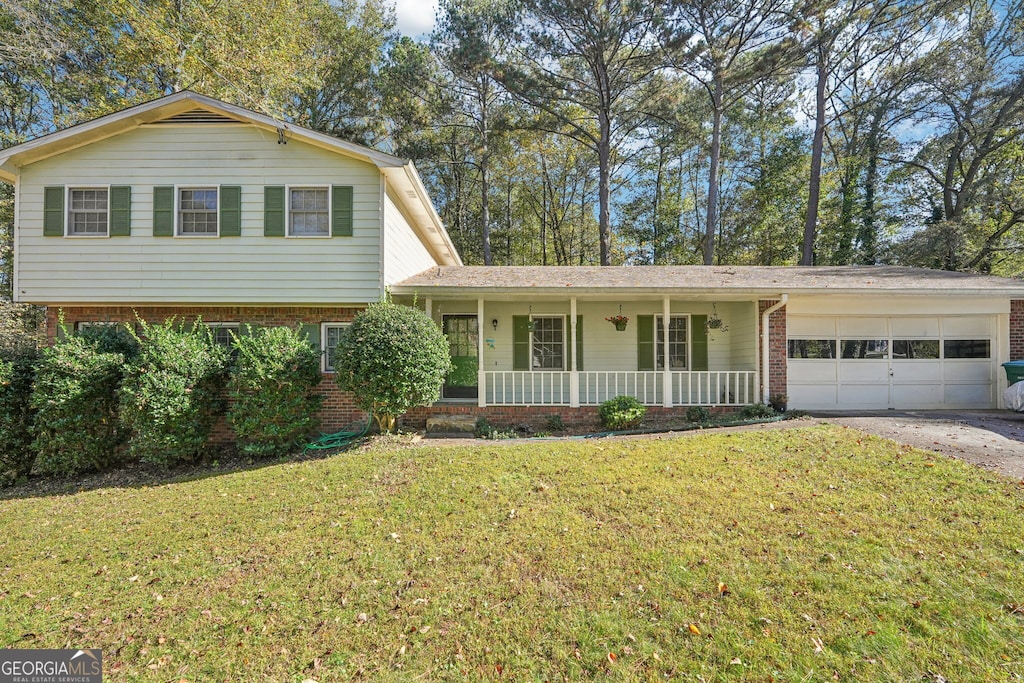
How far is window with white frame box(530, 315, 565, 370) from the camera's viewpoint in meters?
11.4

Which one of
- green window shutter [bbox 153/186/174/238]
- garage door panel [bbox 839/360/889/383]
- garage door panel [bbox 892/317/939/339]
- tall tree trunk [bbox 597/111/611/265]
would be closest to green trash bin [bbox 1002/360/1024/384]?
garage door panel [bbox 892/317/939/339]

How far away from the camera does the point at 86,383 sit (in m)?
7.39

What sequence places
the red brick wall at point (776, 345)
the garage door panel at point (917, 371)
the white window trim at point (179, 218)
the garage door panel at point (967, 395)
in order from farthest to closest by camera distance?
1. the garage door panel at point (917, 371)
2. the garage door panel at point (967, 395)
3. the red brick wall at point (776, 345)
4. the white window trim at point (179, 218)

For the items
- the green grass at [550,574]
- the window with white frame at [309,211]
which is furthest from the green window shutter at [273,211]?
the green grass at [550,574]

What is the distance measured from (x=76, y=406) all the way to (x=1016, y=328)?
1868 centimetres

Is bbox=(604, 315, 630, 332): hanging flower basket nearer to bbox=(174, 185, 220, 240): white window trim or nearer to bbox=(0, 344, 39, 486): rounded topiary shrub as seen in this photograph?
bbox=(174, 185, 220, 240): white window trim

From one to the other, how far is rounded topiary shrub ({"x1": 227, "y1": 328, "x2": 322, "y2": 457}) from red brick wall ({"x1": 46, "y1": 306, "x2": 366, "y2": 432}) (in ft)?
3.49

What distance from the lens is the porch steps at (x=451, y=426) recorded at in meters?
8.79

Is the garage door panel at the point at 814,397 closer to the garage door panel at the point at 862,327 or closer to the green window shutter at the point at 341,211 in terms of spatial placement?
the garage door panel at the point at 862,327

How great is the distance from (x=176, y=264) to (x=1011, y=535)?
12.4 m

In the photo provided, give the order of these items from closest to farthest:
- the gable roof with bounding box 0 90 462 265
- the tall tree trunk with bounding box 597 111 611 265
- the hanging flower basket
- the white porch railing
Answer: the gable roof with bounding box 0 90 462 265 < the white porch railing < the hanging flower basket < the tall tree trunk with bounding box 597 111 611 265

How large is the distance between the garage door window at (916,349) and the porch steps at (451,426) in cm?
978

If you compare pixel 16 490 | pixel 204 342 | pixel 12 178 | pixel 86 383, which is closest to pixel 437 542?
pixel 204 342

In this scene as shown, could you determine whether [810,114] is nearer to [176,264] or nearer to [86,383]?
[176,264]
